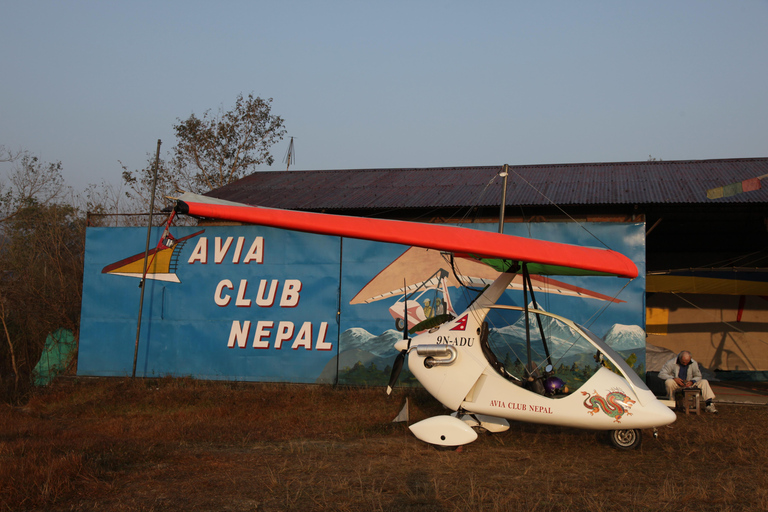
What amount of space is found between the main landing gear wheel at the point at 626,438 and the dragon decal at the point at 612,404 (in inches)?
24.0

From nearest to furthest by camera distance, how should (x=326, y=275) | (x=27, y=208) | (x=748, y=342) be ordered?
(x=326, y=275) → (x=748, y=342) → (x=27, y=208)

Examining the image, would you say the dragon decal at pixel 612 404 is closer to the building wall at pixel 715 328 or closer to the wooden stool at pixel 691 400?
the wooden stool at pixel 691 400

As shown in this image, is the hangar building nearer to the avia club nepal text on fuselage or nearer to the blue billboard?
the blue billboard

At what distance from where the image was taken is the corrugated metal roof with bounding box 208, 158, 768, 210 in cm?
1309

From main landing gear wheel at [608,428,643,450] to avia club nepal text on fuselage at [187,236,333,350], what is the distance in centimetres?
665

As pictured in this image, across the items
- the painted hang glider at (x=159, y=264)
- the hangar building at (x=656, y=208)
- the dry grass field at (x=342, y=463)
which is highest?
the hangar building at (x=656, y=208)

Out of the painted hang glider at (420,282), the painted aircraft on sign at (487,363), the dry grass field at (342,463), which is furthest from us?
the painted hang glider at (420,282)

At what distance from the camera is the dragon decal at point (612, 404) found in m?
7.30

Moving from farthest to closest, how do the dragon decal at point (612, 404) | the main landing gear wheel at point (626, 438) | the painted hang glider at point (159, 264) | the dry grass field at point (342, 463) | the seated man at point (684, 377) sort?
1. the painted hang glider at point (159, 264)
2. the seated man at point (684, 377)
3. the main landing gear wheel at point (626, 438)
4. the dragon decal at point (612, 404)
5. the dry grass field at point (342, 463)

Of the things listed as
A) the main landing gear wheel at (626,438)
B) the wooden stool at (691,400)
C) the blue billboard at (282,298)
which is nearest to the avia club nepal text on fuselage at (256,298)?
the blue billboard at (282,298)

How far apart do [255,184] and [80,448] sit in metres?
11.2

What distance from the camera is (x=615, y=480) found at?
20.5 ft

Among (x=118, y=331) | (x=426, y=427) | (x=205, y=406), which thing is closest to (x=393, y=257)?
(x=205, y=406)

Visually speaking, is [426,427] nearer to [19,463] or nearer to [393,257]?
[19,463]
